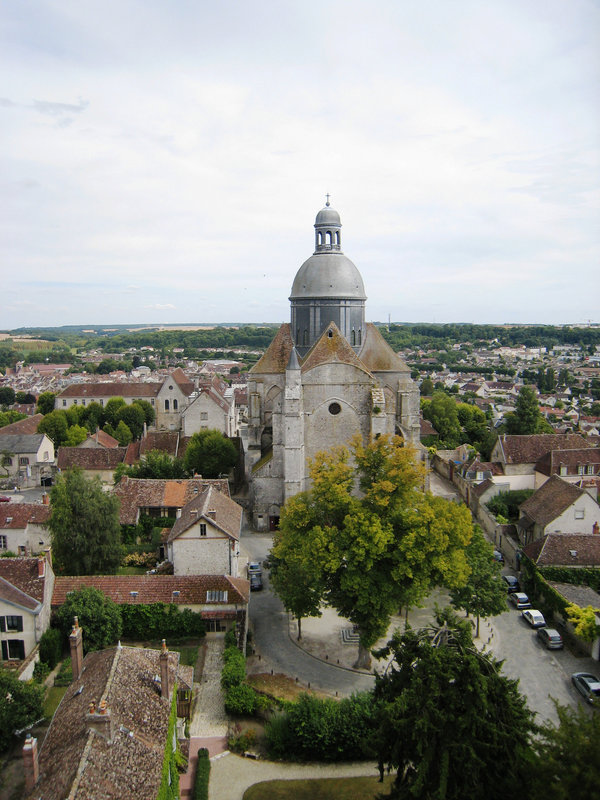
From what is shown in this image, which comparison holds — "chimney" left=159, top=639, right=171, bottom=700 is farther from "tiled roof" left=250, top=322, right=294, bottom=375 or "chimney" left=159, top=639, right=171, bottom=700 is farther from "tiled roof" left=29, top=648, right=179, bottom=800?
"tiled roof" left=250, top=322, right=294, bottom=375

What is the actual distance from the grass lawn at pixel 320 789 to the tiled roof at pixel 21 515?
22.2 meters

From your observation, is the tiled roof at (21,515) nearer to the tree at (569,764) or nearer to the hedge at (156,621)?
the hedge at (156,621)

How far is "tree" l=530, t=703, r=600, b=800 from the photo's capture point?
12.7m

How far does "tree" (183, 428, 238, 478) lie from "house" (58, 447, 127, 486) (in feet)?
24.4

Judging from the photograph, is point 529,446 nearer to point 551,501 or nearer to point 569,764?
point 551,501

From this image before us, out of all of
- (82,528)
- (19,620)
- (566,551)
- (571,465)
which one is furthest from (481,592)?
(571,465)

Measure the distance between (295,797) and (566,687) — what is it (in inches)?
496

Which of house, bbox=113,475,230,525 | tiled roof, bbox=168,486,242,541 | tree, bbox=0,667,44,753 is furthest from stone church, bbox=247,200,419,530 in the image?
tree, bbox=0,667,44,753

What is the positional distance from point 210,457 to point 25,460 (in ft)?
69.8

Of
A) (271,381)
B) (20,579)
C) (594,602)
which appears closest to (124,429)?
(271,381)

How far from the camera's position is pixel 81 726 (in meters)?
16.6

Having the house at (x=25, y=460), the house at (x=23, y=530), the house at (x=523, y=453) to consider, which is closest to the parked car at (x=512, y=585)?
the house at (x=523, y=453)

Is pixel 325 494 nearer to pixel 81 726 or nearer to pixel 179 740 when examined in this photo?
pixel 179 740

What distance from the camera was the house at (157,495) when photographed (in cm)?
4047
